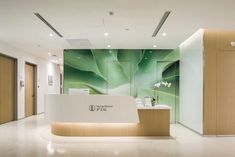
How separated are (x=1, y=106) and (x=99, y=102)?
4633 mm

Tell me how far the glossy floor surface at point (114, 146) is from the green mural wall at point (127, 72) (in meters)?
2.93

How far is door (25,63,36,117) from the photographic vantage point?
11511 mm

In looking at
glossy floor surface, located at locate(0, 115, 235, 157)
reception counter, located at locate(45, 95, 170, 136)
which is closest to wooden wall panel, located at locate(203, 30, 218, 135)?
glossy floor surface, located at locate(0, 115, 235, 157)

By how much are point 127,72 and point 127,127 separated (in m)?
3.65

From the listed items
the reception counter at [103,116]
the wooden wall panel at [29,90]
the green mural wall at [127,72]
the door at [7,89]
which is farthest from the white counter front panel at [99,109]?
the wooden wall panel at [29,90]

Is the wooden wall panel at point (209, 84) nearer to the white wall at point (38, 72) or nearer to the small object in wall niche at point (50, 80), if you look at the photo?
the white wall at point (38, 72)

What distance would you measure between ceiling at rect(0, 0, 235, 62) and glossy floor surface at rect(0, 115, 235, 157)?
3.06 meters

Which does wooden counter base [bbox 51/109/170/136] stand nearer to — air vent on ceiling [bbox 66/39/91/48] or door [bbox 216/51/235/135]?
door [bbox 216/51/235/135]

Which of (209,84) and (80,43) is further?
(80,43)

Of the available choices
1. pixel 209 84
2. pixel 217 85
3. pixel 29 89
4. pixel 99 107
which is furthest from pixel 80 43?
pixel 217 85

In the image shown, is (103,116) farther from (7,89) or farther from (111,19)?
(7,89)

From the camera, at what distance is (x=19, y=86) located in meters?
10.4

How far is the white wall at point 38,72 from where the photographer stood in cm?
985

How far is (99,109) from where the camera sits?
650 cm
